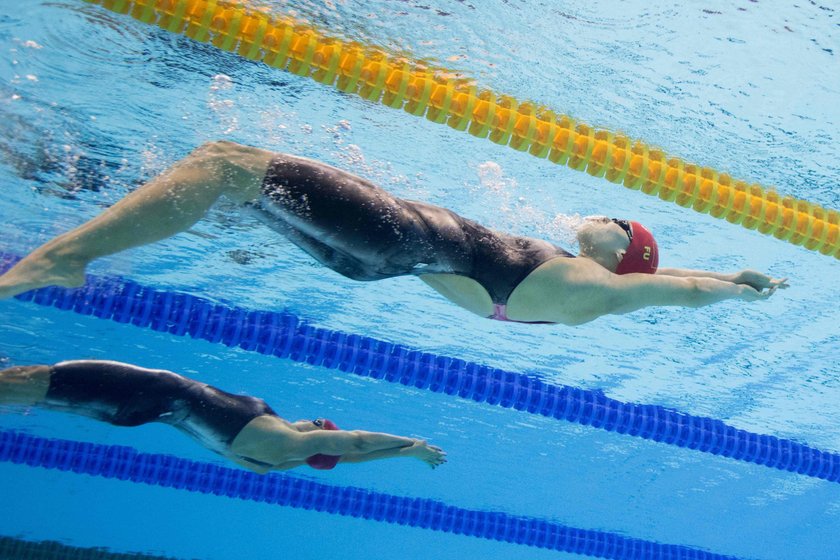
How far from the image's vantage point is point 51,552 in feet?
25.9

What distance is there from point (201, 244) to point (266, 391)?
12.0 ft

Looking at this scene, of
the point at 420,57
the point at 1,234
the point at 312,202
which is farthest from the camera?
the point at 1,234

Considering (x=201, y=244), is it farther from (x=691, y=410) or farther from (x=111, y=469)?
(x=691, y=410)

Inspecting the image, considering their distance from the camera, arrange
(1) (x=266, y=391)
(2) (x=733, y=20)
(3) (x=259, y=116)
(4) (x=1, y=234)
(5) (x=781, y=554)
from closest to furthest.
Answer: (2) (x=733, y=20) < (3) (x=259, y=116) < (4) (x=1, y=234) < (1) (x=266, y=391) < (5) (x=781, y=554)

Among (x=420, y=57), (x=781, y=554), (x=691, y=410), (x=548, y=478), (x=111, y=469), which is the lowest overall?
(x=781, y=554)

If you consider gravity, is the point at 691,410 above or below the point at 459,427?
above

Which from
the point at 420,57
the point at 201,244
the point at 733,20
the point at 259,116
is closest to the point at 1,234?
the point at 201,244

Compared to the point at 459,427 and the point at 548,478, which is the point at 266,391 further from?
the point at 548,478

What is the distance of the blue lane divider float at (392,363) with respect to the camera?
4.14 m

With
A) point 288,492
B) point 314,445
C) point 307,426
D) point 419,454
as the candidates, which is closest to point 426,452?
point 419,454

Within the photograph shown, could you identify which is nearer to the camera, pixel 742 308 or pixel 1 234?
pixel 1 234

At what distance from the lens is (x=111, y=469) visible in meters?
5.88

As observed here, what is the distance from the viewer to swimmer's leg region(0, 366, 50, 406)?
3.67 metres

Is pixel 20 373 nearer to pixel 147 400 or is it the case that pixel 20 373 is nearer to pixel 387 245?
pixel 147 400
